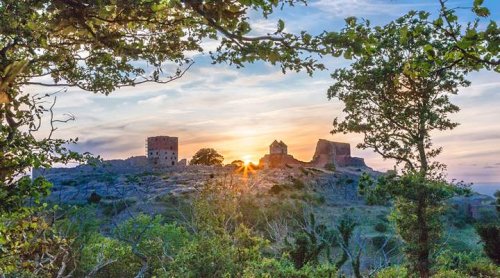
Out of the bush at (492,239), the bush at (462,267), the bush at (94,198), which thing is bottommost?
the bush at (462,267)

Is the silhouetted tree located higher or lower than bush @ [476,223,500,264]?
higher

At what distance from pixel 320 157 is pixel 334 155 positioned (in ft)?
8.87

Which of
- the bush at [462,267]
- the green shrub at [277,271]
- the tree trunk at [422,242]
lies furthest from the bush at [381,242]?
the green shrub at [277,271]

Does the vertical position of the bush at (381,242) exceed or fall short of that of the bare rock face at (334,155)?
it falls short

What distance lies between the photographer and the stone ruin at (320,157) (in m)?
85.8

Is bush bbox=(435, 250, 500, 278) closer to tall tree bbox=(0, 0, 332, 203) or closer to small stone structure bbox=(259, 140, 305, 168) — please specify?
tall tree bbox=(0, 0, 332, 203)

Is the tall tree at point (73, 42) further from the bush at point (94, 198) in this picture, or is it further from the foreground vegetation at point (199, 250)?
the bush at point (94, 198)

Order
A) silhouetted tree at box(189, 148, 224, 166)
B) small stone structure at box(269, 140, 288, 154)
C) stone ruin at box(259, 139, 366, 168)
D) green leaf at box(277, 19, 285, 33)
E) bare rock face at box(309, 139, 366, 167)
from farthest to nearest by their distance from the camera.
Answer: silhouetted tree at box(189, 148, 224, 166), small stone structure at box(269, 140, 288, 154), bare rock face at box(309, 139, 366, 167), stone ruin at box(259, 139, 366, 168), green leaf at box(277, 19, 285, 33)

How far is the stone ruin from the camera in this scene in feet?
282

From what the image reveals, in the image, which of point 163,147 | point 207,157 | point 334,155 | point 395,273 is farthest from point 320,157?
point 395,273

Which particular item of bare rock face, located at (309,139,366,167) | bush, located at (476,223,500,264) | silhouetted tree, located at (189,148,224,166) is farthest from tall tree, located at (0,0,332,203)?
silhouetted tree, located at (189,148,224,166)

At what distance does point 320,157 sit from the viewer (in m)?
90.6

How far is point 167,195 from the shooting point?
181ft

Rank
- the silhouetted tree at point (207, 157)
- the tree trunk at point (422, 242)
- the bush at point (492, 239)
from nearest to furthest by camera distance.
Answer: the tree trunk at point (422, 242), the bush at point (492, 239), the silhouetted tree at point (207, 157)
